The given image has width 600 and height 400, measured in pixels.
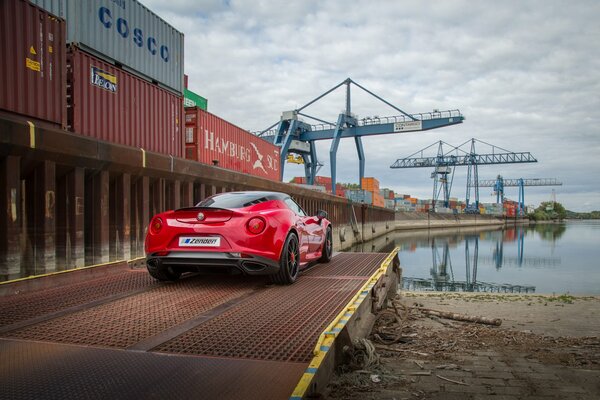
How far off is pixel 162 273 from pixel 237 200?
50.5 inches

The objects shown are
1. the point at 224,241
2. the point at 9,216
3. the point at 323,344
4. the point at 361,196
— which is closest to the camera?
the point at 323,344

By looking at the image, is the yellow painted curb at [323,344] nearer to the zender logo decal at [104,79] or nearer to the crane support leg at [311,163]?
the zender logo decal at [104,79]

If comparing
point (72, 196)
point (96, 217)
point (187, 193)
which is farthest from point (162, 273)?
point (187, 193)

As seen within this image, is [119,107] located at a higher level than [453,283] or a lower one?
higher

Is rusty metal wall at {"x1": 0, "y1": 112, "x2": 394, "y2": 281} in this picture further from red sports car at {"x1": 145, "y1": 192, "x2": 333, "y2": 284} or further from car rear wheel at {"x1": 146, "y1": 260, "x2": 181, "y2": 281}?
red sports car at {"x1": 145, "y1": 192, "x2": 333, "y2": 284}

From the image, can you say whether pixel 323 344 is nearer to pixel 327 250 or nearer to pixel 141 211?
pixel 327 250

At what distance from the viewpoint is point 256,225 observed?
4891 mm

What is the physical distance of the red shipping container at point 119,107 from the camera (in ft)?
27.2

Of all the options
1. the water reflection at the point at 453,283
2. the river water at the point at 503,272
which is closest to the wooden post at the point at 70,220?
the water reflection at the point at 453,283

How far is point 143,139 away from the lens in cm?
1020

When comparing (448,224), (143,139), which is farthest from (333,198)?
(448,224)

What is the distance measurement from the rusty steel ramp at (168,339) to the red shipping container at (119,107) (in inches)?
183

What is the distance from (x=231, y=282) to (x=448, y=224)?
251 ft

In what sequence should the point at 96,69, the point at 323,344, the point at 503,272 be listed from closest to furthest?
1. the point at 323,344
2. the point at 96,69
3. the point at 503,272
